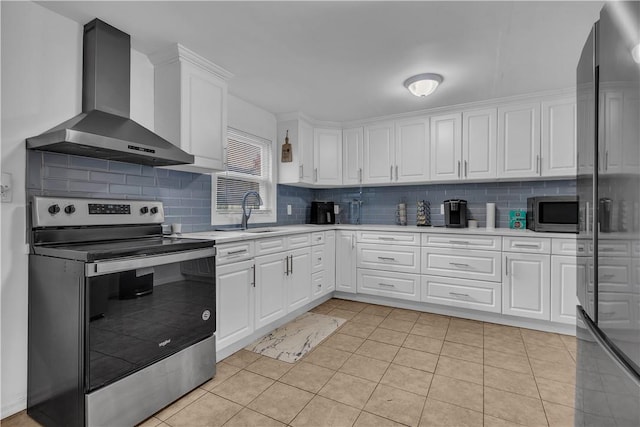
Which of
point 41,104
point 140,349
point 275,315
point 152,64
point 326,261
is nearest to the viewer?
point 140,349

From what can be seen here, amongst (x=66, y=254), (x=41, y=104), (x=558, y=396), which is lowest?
(x=558, y=396)

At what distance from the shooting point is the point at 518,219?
363cm

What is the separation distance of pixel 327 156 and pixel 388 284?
181 centimetres

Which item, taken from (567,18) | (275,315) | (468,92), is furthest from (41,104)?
(468,92)

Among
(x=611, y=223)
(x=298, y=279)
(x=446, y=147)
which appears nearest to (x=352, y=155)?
(x=446, y=147)

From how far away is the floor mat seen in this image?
8.51 ft

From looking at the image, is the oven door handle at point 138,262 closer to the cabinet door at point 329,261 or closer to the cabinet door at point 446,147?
the cabinet door at point 329,261

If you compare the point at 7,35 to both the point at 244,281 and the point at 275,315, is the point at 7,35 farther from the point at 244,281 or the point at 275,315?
the point at 275,315

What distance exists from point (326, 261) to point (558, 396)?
2406 millimetres

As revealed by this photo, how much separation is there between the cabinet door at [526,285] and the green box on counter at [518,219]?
1.96 ft

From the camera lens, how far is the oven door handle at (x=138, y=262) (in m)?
1.55

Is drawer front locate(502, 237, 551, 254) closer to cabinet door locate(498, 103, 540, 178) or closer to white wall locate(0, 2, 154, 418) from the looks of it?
cabinet door locate(498, 103, 540, 178)

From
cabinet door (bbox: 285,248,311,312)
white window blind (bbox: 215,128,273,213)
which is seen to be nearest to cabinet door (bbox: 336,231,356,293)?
cabinet door (bbox: 285,248,311,312)

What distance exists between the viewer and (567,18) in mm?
2012
